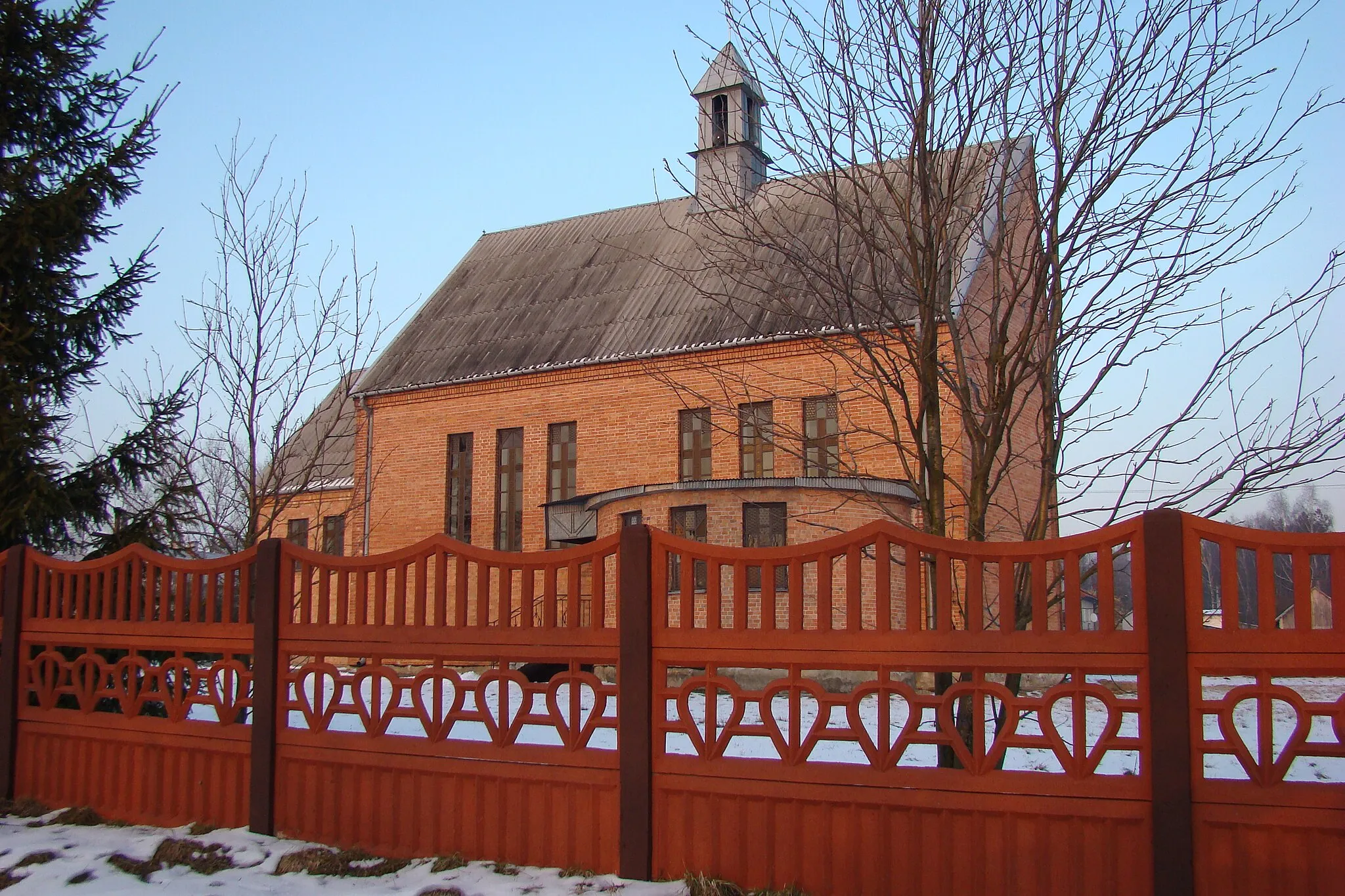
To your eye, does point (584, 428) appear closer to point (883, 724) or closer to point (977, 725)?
point (883, 724)

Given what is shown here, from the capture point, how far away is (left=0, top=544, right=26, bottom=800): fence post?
A: 6.72 metres

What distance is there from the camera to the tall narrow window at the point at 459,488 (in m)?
22.6

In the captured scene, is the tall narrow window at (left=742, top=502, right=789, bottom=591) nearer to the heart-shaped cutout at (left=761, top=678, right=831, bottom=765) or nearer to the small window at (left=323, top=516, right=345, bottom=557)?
the small window at (left=323, top=516, right=345, bottom=557)

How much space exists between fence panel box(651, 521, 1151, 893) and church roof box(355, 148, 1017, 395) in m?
13.6

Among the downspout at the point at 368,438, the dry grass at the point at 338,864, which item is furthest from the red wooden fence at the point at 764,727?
the downspout at the point at 368,438

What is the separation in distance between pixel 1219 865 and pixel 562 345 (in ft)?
63.0

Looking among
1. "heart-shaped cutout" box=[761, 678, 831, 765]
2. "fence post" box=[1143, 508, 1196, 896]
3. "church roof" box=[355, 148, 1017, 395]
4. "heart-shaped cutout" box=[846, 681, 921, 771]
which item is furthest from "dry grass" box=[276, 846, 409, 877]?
"church roof" box=[355, 148, 1017, 395]

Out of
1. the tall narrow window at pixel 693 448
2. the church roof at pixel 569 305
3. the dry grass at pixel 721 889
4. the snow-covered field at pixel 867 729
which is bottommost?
the snow-covered field at pixel 867 729

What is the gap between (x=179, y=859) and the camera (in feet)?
16.8

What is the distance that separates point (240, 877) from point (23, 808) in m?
2.57

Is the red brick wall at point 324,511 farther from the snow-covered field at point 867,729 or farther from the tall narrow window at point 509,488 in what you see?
the snow-covered field at point 867,729

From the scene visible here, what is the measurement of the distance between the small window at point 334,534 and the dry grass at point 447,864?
8.70 meters

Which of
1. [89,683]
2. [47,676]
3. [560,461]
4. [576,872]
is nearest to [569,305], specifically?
[560,461]

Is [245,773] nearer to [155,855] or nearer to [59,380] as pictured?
[155,855]
